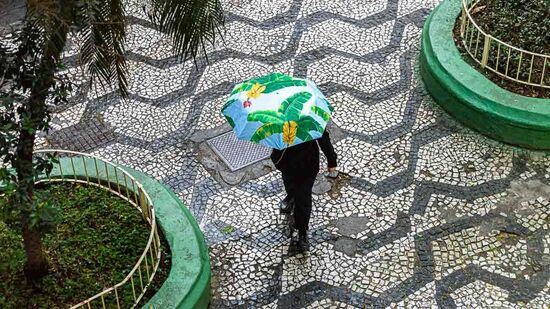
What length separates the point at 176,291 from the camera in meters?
5.72

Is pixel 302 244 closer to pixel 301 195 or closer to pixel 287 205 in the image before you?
pixel 287 205

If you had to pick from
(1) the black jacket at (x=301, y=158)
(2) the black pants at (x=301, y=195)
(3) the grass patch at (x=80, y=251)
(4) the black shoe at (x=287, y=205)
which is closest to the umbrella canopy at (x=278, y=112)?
(1) the black jacket at (x=301, y=158)

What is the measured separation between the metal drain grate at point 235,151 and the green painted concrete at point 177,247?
109 centimetres

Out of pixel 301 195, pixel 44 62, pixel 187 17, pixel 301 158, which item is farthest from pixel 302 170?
pixel 44 62

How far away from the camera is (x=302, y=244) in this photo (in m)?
6.54

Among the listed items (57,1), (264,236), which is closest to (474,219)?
(264,236)

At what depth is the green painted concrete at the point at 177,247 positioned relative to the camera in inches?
225

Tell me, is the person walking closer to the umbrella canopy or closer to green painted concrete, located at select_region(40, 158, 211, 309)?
the umbrella canopy

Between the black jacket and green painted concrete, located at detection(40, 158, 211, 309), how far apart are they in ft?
2.95

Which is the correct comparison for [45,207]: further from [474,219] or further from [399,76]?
[399,76]

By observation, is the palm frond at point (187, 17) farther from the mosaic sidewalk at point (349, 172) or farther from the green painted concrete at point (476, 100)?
the green painted concrete at point (476, 100)

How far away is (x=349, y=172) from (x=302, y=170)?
54.2 inches

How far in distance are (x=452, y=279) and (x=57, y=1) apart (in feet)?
12.4

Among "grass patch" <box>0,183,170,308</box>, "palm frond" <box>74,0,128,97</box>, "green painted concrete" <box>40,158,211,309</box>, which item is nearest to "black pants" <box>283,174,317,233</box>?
"green painted concrete" <box>40,158,211,309</box>
